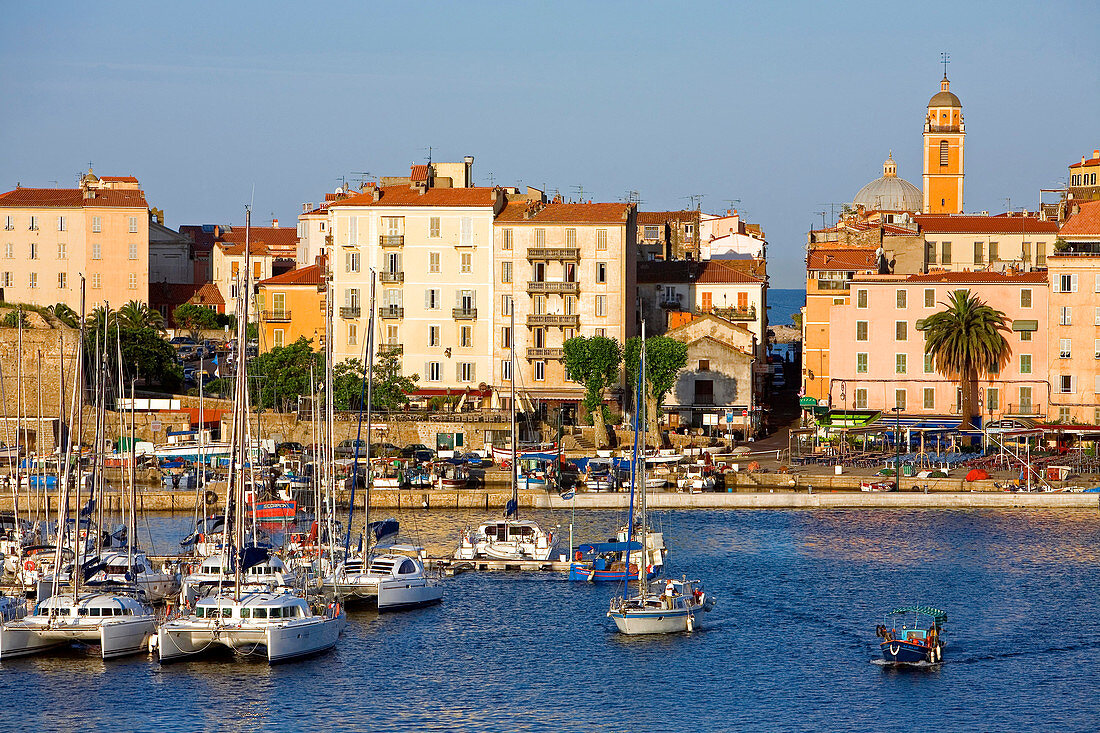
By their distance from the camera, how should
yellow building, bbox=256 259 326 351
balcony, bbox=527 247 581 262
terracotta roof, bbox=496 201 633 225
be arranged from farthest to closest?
yellow building, bbox=256 259 326 351, terracotta roof, bbox=496 201 633 225, balcony, bbox=527 247 581 262

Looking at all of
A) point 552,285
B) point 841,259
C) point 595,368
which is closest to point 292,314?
point 552,285

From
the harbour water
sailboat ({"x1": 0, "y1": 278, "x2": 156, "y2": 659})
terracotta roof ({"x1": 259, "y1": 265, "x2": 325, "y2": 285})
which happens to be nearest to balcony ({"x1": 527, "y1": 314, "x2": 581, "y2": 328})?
terracotta roof ({"x1": 259, "y1": 265, "x2": 325, "y2": 285})

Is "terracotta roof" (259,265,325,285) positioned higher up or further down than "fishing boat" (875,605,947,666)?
higher up

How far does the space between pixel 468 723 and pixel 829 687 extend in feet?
35.3

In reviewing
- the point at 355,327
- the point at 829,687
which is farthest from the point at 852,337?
the point at 829,687

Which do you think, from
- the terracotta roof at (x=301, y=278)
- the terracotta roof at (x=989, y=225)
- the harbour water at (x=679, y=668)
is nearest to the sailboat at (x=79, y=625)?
the harbour water at (x=679, y=668)

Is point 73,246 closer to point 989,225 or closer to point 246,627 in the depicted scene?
point 989,225

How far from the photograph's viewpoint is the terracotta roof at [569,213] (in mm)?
100312

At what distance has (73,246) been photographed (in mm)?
125188

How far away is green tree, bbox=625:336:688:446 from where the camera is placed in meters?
94.7

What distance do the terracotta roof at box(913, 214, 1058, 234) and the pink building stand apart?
13.5 meters

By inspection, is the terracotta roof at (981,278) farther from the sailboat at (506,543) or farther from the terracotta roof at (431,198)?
the sailboat at (506,543)

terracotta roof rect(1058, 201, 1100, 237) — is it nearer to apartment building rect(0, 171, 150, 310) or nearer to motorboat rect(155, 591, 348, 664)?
motorboat rect(155, 591, 348, 664)

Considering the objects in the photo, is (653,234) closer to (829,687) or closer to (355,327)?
(355,327)
